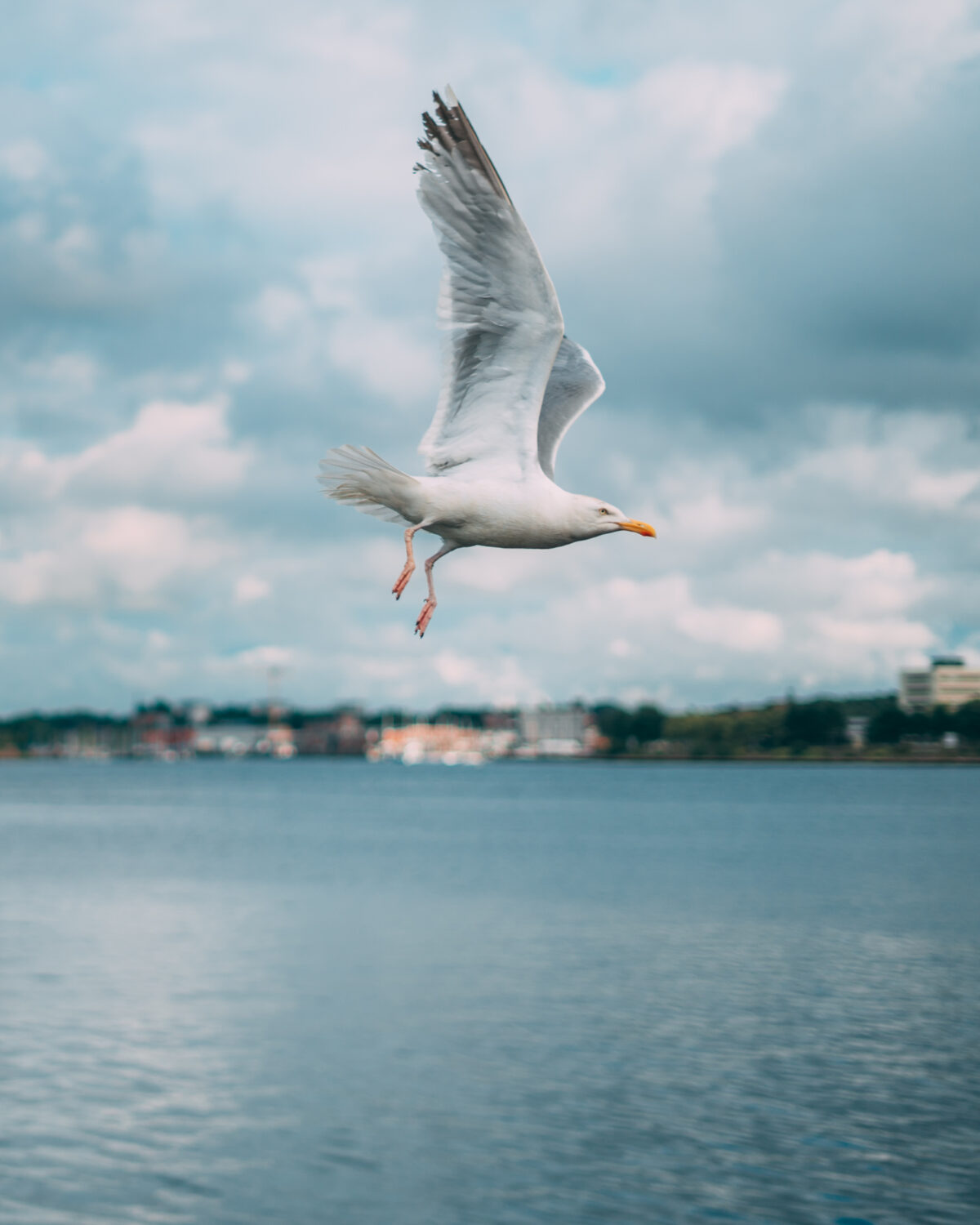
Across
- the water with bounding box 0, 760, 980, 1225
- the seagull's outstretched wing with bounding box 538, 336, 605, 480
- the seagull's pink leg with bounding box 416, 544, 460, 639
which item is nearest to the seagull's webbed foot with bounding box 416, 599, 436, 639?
the seagull's pink leg with bounding box 416, 544, 460, 639

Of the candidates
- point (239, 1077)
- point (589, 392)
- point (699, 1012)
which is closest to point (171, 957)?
point (239, 1077)

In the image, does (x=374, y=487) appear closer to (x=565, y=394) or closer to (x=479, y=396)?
(x=479, y=396)

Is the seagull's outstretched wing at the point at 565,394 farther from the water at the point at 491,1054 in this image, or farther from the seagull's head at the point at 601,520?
the water at the point at 491,1054

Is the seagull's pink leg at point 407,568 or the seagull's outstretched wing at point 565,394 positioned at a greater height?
the seagull's outstretched wing at point 565,394

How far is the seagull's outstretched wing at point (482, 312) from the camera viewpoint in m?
5.68

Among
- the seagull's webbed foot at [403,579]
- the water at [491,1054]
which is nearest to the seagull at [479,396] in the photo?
the seagull's webbed foot at [403,579]

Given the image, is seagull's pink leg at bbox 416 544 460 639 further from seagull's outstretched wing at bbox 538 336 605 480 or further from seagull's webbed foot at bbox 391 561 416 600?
seagull's outstretched wing at bbox 538 336 605 480

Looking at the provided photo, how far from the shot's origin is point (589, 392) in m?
8.66

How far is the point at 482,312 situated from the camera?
20.9 feet

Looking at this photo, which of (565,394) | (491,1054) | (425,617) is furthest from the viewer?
(491,1054)

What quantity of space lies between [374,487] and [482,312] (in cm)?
121

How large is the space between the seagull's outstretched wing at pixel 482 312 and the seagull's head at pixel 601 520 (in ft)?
1.91

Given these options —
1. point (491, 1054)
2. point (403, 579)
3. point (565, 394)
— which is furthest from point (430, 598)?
point (491, 1054)

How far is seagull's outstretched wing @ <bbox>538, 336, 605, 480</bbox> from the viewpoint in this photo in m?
8.31
